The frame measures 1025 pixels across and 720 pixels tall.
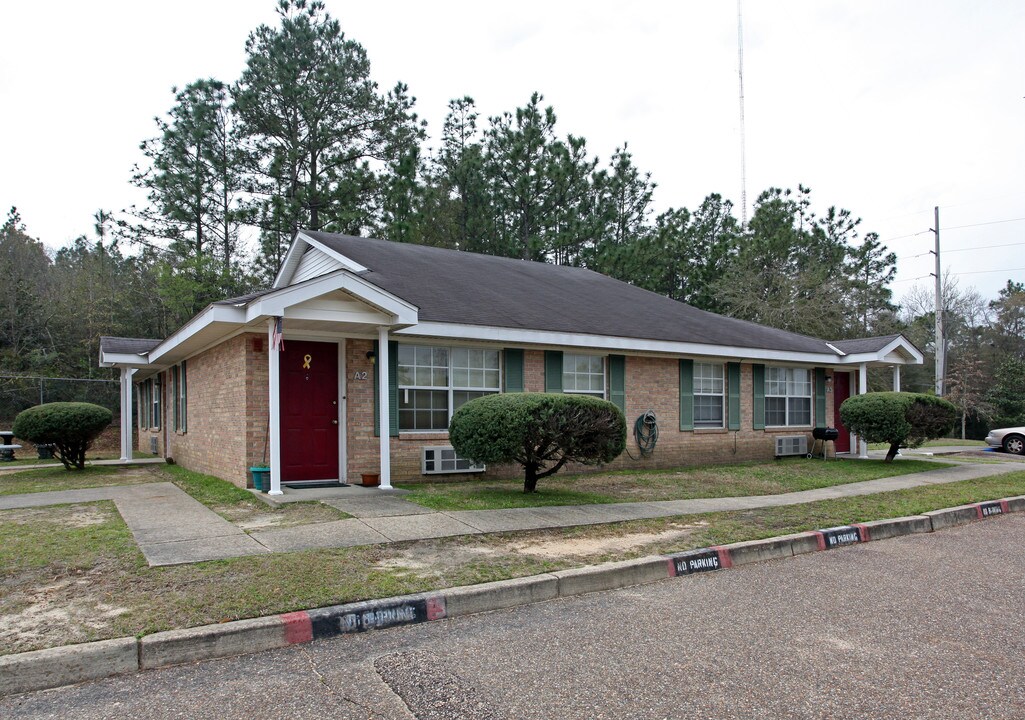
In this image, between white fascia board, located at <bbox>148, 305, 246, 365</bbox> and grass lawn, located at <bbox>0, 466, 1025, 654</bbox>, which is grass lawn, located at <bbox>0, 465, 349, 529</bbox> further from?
white fascia board, located at <bbox>148, 305, 246, 365</bbox>

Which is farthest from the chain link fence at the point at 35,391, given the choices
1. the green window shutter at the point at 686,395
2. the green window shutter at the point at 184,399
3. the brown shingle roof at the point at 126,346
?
the green window shutter at the point at 686,395

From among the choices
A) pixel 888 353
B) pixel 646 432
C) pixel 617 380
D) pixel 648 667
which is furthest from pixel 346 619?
pixel 888 353

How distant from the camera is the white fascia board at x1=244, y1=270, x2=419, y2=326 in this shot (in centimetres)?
926

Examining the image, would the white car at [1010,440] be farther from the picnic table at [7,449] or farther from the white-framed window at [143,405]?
the picnic table at [7,449]

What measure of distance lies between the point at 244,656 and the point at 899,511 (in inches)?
339

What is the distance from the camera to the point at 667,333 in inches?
589

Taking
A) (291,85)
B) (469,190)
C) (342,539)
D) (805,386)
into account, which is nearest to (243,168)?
(291,85)

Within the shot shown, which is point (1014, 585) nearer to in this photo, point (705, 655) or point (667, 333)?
point (705, 655)

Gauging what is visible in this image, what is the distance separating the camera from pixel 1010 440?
68.6 ft

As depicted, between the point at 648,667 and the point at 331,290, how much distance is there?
698cm

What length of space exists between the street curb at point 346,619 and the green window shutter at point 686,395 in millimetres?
7497

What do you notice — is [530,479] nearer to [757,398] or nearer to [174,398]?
[757,398]

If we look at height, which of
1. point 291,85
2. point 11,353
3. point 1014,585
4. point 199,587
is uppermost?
point 291,85

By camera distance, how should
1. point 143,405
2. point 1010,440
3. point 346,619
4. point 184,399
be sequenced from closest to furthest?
point 346,619, point 184,399, point 1010,440, point 143,405
